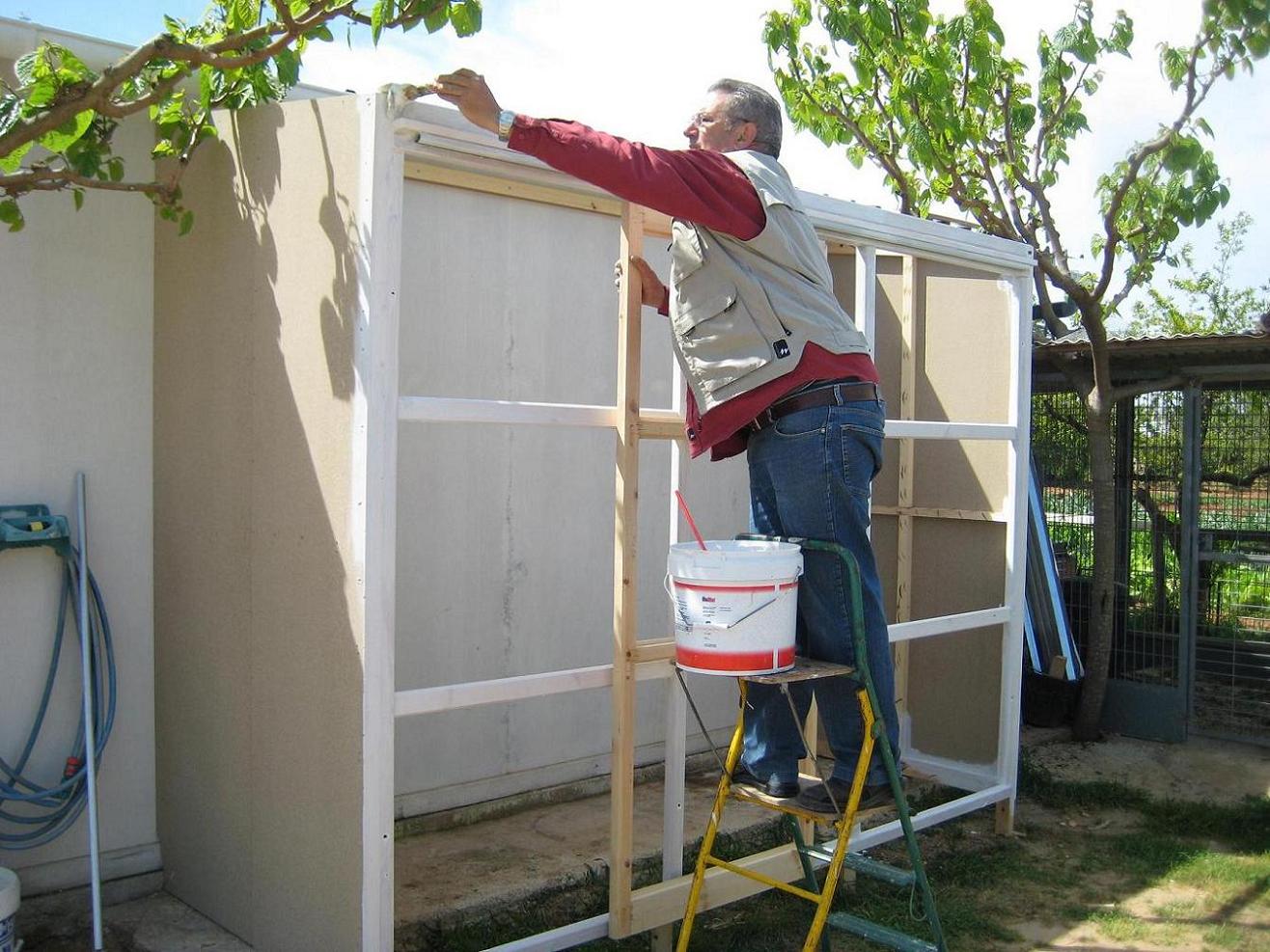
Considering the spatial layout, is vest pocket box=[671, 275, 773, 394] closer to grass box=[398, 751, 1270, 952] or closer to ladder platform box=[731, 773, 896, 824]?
ladder platform box=[731, 773, 896, 824]

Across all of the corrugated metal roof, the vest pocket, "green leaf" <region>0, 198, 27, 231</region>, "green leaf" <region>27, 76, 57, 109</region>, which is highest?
"green leaf" <region>27, 76, 57, 109</region>

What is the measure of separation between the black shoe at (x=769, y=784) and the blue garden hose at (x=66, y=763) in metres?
1.77

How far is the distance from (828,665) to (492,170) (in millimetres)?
1476

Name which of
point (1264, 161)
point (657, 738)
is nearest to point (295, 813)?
point (657, 738)

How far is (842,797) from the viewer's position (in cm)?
279

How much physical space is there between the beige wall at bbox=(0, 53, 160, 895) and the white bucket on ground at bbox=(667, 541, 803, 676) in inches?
72.0

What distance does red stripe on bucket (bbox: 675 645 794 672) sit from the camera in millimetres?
2531

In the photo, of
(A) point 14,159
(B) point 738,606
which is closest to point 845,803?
(B) point 738,606

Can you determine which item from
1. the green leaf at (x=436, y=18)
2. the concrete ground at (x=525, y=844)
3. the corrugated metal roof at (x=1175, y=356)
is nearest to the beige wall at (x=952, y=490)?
the concrete ground at (x=525, y=844)

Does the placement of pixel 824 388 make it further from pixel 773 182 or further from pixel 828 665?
pixel 828 665

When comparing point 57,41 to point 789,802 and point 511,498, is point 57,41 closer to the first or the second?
point 511,498

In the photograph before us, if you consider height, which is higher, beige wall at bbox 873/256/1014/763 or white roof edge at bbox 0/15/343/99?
white roof edge at bbox 0/15/343/99

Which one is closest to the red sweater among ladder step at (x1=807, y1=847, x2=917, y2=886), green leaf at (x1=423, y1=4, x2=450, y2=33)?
green leaf at (x1=423, y1=4, x2=450, y2=33)

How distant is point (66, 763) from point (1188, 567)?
508 cm
